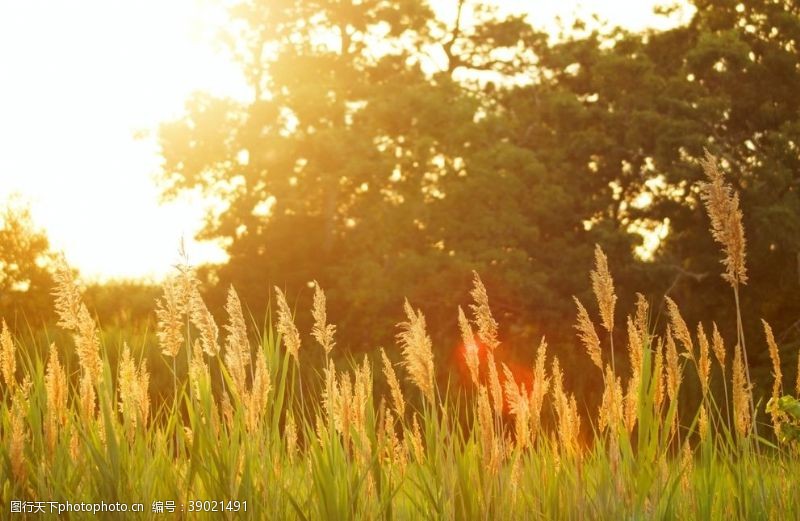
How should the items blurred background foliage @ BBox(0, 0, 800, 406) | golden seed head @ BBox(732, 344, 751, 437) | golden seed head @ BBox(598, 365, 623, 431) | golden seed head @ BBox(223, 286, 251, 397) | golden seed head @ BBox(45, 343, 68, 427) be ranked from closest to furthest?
golden seed head @ BBox(223, 286, 251, 397)
golden seed head @ BBox(598, 365, 623, 431)
golden seed head @ BBox(45, 343, 68, 427)
golden seed head @ BBox(732, 344, 751, 437)
blurred background foliage @ BBox(0, 0, 800, 406)

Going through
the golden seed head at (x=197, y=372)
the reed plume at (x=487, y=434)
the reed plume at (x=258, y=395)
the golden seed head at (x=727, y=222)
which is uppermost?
the golden seed head at (x=727, y=222)

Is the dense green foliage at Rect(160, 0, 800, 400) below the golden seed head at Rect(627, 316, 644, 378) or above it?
above

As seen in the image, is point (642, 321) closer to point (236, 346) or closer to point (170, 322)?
point (236, 346)

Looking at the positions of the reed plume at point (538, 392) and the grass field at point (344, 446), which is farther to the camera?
the reed plume at point (538, 392)

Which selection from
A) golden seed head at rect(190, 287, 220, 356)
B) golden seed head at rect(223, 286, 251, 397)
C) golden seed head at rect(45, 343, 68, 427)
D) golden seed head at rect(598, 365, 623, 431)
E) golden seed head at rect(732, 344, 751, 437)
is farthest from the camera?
golden seed head at rect(732, 344, 751, 437)

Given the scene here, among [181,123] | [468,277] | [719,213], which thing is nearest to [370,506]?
[719,213]

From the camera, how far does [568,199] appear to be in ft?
66.8

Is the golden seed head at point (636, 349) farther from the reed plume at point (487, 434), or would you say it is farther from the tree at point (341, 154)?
the tree at point (341, 154)

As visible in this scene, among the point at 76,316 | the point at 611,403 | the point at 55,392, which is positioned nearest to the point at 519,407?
the point at 611,403

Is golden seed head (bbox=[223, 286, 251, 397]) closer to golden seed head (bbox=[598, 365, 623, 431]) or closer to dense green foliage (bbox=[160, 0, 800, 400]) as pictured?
golden seed head (bbox=[598, 365, 623, 431])

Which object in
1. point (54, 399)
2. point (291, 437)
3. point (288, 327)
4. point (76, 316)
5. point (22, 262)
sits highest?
point (22, 262)

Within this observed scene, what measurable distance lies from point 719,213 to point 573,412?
1.05 meters

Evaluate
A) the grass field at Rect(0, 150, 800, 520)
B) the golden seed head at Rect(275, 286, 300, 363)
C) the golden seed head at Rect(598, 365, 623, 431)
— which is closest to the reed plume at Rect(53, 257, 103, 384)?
the grass field at Rect(0, 150, 800, 520)

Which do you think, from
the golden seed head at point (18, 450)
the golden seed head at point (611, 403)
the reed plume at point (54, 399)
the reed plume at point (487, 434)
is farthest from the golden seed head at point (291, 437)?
the golden seed head at point (611, 403)
